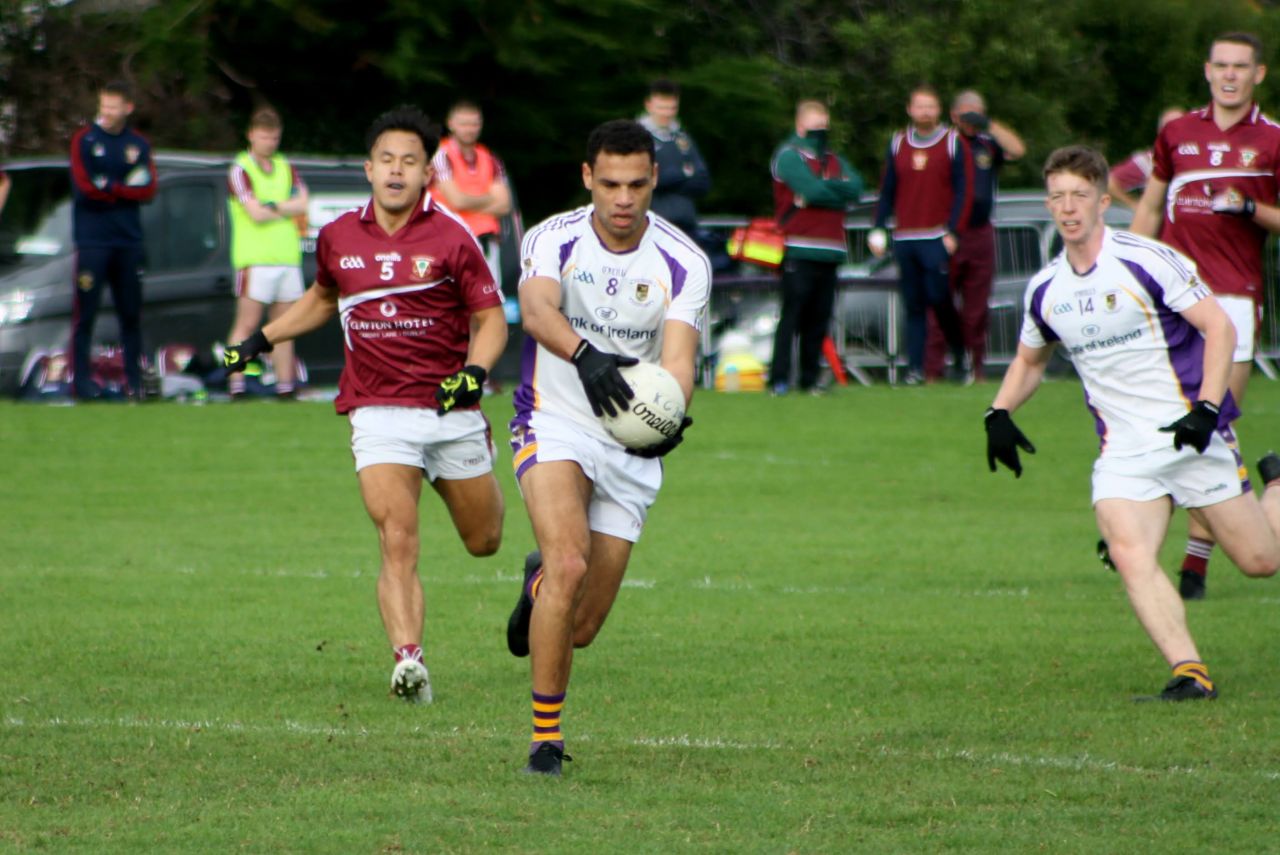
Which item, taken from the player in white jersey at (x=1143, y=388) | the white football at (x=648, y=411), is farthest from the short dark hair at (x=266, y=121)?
the white football at (x=648, y=411)

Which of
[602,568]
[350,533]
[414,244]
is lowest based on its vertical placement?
[350,533]

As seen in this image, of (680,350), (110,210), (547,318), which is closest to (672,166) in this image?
(110,210)

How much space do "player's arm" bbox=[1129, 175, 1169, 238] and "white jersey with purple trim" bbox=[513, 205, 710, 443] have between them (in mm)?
4352

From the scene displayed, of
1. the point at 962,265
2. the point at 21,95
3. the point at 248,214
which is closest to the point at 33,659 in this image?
the point at 248,214

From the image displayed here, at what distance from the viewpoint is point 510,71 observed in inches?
982

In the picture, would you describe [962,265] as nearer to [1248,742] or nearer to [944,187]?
[944,187]

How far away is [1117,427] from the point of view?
327 inches

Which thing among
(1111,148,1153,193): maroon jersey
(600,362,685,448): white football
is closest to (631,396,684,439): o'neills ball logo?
(600,362,685,448): white football

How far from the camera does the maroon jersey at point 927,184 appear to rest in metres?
18.6

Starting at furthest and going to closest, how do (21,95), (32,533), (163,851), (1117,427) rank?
(21,95), (32,533), (1117,427), (163,851)

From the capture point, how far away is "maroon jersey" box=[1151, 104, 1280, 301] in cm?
1074

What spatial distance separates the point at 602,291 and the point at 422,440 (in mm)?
1676

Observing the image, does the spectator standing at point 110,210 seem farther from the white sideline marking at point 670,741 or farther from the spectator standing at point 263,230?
the white sideline marking at point 670,741

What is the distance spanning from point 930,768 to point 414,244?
10.1 feet
